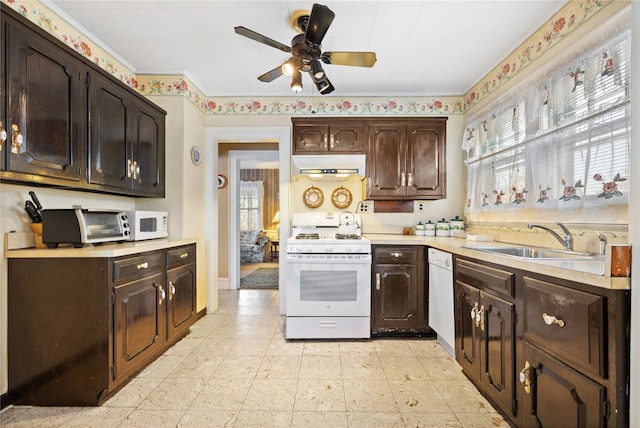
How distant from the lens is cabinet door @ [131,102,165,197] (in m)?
2.56

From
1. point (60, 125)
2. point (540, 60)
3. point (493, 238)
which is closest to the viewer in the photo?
point (60, 125)

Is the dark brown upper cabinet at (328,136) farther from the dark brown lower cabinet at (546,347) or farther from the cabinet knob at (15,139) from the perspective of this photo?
the cabinet knob at (15,139)

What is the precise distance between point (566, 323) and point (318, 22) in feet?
6.16

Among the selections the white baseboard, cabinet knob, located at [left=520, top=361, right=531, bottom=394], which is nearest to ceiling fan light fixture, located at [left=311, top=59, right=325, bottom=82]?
cabinet knob, located at [left=520, top=361, right=531, bottom=394]

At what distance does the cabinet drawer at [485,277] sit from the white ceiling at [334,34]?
69.4 inches

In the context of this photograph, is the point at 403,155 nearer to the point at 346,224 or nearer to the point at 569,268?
the point at 346,224

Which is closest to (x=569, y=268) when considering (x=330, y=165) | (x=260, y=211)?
(x=330, y=165)

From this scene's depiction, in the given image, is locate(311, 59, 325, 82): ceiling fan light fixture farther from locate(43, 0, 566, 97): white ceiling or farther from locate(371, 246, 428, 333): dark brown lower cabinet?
locate(371, 246, 428, 333): dark brown lower cabinet

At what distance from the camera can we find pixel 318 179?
11.4 feet

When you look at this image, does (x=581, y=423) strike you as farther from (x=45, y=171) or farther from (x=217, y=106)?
(x=217, y=106)

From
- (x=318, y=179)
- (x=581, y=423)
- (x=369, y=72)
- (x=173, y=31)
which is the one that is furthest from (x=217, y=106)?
(x=581, y=423)

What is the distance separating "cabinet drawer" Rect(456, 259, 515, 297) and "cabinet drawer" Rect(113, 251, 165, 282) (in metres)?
2.23

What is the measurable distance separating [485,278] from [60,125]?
2721mm

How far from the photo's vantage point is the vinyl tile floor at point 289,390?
164cm
